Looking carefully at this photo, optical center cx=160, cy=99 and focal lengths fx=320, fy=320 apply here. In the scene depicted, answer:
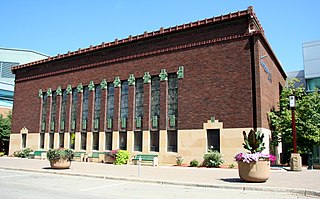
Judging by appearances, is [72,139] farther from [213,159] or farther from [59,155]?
[213,159]

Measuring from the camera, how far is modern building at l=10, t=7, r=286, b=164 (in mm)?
24484

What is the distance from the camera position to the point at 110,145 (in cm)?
3155

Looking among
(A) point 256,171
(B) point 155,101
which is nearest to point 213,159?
(B) point 155,101

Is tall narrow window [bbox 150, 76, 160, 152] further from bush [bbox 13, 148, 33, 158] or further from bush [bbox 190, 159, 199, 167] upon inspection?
bush [bbox 13, 148, 33, 158]

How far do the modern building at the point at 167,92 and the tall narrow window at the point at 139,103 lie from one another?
0.09m

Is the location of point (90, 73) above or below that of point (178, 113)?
above

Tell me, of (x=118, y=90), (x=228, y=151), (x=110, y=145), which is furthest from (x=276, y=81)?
(x=110, y=145)

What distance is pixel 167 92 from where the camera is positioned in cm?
2820

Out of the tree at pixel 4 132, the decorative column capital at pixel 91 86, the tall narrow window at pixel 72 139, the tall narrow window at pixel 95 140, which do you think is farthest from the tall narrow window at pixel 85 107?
the tree at pixel 4 132

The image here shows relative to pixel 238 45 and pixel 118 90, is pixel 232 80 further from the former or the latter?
pixel 118 90

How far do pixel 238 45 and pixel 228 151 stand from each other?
326 inches

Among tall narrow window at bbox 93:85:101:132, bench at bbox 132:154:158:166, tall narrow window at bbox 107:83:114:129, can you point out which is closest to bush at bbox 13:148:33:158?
tall narrow window at bbox 93:85:101:132

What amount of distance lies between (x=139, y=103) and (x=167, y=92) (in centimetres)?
328

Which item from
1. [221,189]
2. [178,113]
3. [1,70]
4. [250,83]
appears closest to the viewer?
[221,189]
